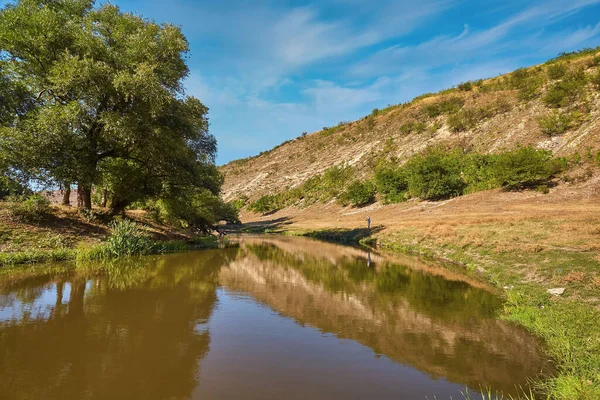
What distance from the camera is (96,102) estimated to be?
65.8 feet

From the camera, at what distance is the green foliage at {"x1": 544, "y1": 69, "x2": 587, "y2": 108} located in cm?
5219

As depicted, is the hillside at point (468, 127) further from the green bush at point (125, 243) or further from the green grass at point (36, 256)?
the green grass at point (36, 256)

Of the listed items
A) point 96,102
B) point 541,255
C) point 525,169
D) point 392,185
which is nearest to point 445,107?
point 392,185

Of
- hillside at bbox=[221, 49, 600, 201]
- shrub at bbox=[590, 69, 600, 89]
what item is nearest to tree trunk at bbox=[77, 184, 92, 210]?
hillside at bbox=[221, 49, 600, 201]

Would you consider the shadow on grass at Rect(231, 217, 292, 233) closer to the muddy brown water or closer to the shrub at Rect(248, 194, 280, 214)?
the shrub at Rect(248, 194, 280, 214)

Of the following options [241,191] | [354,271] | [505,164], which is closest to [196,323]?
[354,271]

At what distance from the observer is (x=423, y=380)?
610 cm

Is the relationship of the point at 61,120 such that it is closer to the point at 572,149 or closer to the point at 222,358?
the point at 222,358

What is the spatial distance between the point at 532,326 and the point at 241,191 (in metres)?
99.0

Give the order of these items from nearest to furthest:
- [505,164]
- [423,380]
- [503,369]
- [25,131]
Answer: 1. [423,380]
2. [503,369]
3. [25,131]
4. [505,164]

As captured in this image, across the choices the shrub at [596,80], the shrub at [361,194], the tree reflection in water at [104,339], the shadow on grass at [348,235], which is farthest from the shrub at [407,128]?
the tree reflection in water at [104,339]

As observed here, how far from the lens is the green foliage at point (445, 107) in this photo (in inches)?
3034

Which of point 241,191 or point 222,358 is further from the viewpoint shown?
point 241,191

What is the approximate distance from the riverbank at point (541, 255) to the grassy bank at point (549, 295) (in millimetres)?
19
